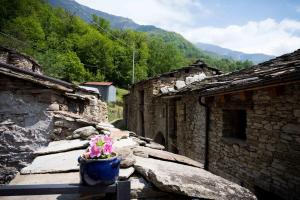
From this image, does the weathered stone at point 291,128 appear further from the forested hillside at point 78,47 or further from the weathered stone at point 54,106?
the forested hillside at point 78,47

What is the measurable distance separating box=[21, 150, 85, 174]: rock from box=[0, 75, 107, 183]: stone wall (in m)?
1.31

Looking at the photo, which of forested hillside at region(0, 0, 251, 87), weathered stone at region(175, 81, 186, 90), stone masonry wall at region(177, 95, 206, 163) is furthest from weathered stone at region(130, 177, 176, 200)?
forested hillside at region(0, 0, 251, 87)

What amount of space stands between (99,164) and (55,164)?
1.40 m

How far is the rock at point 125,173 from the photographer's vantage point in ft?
8.39

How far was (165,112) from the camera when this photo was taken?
1316 cm

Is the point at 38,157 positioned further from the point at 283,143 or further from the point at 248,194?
the point at 283,143

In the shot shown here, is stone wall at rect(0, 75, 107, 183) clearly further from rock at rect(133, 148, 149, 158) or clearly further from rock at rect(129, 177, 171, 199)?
rock at rect(129, 177, 171, 199)

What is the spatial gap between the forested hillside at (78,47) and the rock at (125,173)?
32.0 meters

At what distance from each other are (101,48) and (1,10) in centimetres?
1706

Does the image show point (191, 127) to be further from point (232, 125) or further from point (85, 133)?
point (85, 133)

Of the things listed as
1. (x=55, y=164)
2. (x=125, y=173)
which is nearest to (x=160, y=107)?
(x=55, y=164)

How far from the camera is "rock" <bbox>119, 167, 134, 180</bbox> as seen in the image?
2557mm

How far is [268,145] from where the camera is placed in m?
5.64

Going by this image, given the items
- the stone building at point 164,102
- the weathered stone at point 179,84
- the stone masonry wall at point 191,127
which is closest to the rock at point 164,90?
the stone building at point 164,102
